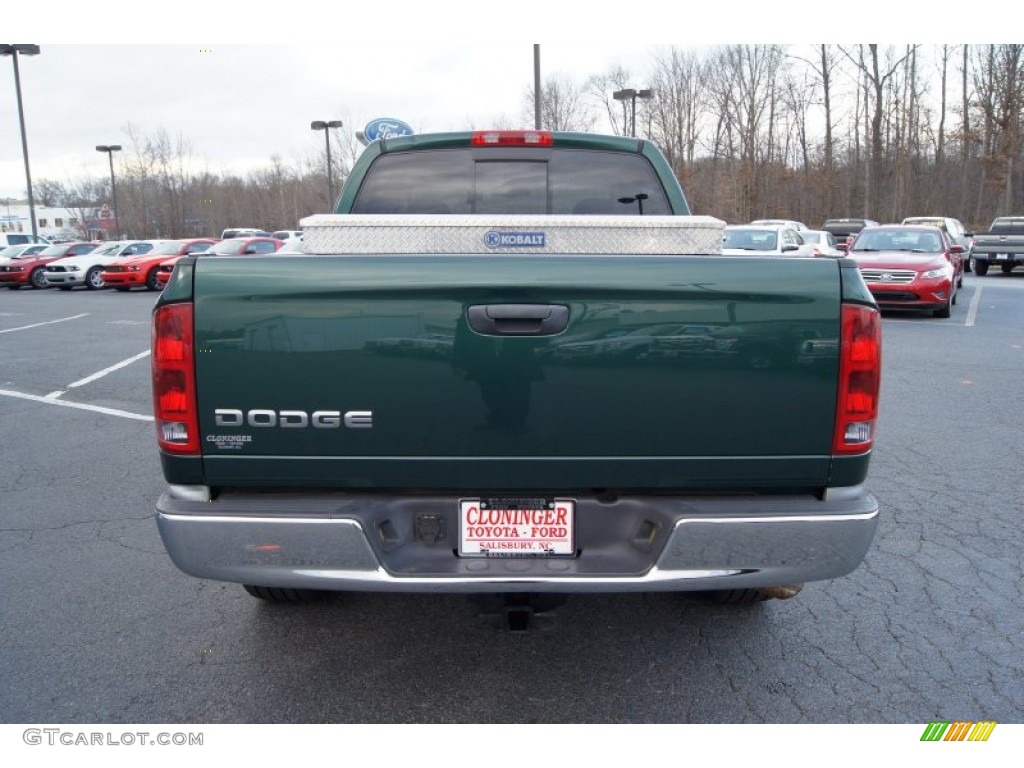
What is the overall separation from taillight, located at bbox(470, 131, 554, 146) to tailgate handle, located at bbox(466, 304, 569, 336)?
2024mm

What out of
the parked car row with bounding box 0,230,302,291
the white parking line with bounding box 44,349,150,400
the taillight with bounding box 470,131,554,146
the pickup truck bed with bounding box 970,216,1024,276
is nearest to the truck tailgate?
the taillight with bounding box 470,131,554,146

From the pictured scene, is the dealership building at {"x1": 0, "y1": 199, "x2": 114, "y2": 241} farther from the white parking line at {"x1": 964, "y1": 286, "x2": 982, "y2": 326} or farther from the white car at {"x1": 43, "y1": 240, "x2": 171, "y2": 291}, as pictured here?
the white parking line at {"x1": 964, "y1": 286, "x2": 982, "y2": 326}

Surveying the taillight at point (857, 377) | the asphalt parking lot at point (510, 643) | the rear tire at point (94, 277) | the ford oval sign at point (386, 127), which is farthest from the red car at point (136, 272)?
the taillight at point (857, 377)

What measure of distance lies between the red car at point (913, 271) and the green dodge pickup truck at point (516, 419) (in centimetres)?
1172

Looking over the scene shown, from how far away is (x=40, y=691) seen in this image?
9.41ft

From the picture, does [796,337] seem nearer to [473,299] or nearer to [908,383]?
[473,299]

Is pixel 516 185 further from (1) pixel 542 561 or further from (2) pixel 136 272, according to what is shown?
(2) pixel 136 272

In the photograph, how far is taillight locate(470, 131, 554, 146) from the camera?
4090 millimetres

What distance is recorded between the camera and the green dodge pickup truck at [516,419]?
233 centimetres

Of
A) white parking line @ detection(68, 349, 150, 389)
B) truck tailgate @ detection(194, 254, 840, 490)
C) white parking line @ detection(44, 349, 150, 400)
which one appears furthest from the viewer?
white parking line @ detection(68, 349, 150, 389)

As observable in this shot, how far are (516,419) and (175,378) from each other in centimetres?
105

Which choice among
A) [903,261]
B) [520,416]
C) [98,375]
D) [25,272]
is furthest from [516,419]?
[25,272]

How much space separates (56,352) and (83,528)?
26.3 ft

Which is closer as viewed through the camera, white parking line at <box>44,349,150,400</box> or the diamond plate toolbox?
the diamond plate toolbox
